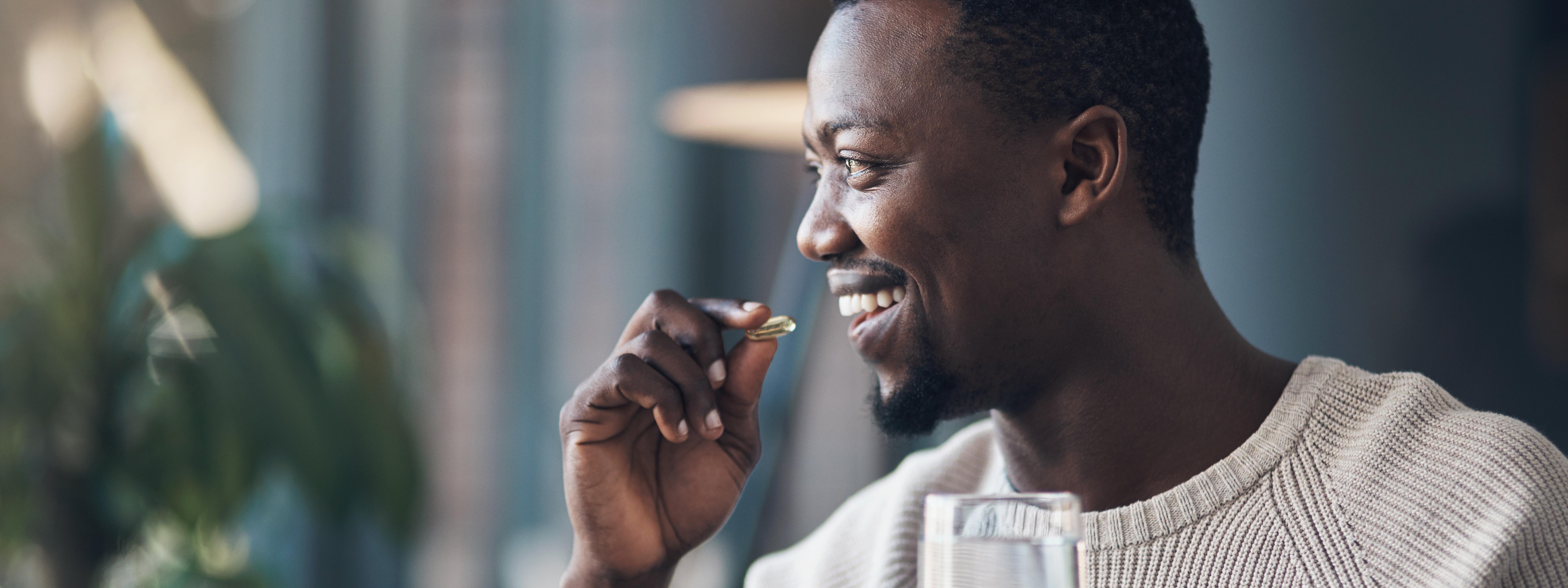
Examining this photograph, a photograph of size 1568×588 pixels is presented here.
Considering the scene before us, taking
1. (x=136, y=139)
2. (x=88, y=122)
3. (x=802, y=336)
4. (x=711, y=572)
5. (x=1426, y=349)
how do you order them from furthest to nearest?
(x=711, y=572) < (x=136, y=139) < (x=88, y=122) < (x=802, y=336) < (x=1426, y=349)

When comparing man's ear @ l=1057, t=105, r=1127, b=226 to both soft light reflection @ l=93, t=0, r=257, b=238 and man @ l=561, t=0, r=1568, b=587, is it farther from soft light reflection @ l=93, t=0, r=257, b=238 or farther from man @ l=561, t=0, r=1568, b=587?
soft light reflection @ l=93, t=0, r=257, b=238

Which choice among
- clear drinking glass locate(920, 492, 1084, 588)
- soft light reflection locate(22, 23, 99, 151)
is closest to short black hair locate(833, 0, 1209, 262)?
clear drinking glass locate(920, 492, 1084, 588)

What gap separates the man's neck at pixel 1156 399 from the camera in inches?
37.1

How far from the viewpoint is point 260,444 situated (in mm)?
1896

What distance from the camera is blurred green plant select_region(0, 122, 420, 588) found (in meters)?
1.85

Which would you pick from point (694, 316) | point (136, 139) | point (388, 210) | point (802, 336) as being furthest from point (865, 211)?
point (388, 210)

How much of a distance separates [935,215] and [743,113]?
1.23 meters

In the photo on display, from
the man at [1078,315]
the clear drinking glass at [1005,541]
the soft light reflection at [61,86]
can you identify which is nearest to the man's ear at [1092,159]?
the man at [1078,315]

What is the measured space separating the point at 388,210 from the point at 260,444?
53.1 inches

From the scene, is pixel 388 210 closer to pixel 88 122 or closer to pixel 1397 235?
pixel 88 122

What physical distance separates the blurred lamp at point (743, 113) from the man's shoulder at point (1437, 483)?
3.87 ft

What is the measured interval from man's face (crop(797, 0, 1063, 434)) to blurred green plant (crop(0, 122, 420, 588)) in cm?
133

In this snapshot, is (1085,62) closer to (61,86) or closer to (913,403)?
(913,403)

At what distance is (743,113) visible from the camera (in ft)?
6.86
